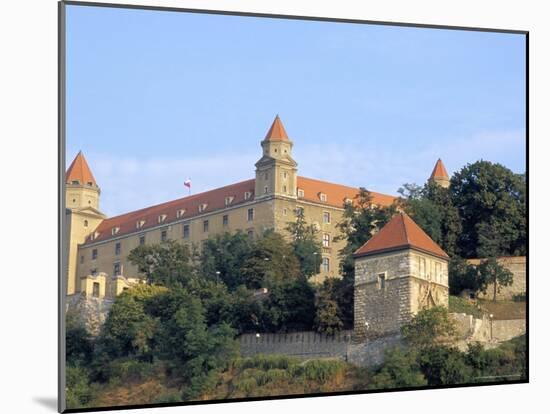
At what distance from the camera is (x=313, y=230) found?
19297mm

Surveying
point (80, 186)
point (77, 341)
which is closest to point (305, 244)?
point (77, 341)

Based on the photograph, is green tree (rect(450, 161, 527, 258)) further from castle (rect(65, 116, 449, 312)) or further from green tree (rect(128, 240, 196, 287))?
green tree (rect(128, 240, 196, 287))

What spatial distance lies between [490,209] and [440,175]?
947mm

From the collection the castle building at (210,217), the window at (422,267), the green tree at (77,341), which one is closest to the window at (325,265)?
the castle building at (210,217)

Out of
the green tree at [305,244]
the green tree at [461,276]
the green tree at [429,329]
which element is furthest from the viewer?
the green tree at [461,276]

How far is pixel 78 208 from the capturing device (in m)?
16.8

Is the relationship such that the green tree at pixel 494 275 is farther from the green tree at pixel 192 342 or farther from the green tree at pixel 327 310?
the green tree at pixel 192 342

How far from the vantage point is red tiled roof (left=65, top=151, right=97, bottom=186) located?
53.6 feet

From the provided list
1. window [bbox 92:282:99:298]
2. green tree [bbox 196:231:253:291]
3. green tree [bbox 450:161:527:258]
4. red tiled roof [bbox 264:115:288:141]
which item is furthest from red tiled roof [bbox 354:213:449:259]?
window [bbox 92:282:99:298]

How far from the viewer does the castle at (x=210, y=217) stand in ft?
57.8

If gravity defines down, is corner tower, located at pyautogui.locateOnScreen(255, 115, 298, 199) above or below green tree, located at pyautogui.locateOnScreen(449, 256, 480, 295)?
above

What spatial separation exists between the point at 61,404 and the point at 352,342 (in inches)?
161

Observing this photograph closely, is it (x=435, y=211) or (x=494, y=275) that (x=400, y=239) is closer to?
(x=435, y=211)

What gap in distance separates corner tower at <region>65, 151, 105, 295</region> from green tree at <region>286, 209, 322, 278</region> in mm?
2655
